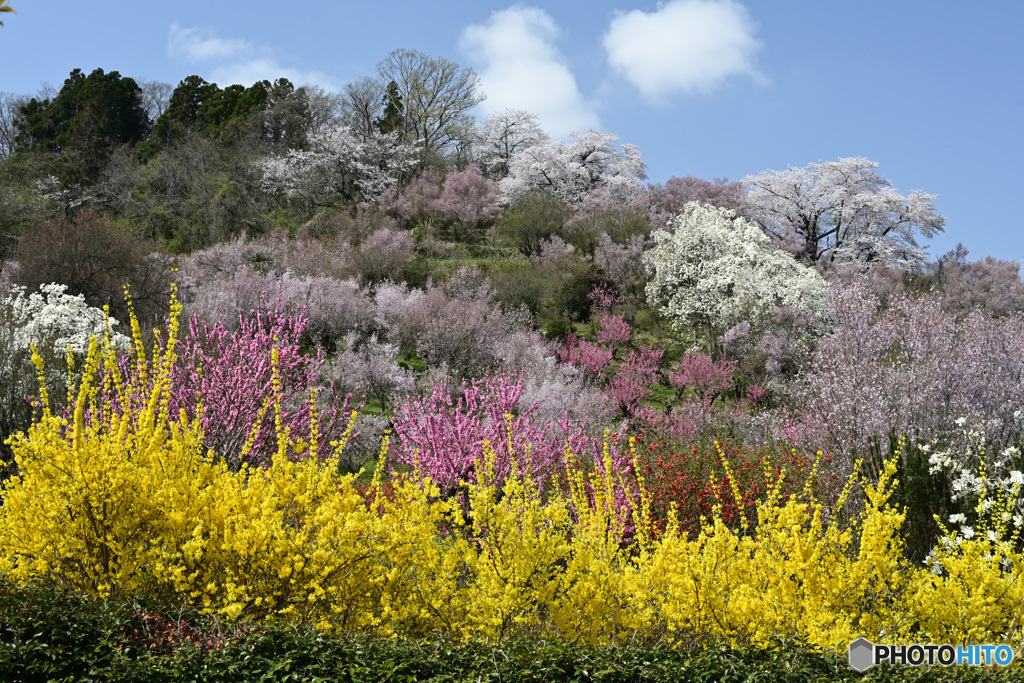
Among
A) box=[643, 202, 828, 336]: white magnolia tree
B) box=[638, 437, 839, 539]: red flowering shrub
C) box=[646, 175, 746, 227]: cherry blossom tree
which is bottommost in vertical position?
box=[638, 437, 839, 539]: red flowering shrub

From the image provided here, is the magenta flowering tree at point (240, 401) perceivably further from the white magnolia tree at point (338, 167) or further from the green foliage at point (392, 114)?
the green foliage at point (392, 114)

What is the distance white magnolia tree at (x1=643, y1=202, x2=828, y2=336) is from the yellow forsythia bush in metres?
12.7

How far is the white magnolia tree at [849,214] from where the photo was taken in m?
25.8

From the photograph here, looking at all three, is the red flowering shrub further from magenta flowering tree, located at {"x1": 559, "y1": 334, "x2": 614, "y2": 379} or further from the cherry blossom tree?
the cherry blossom tree

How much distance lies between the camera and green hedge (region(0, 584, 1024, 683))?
3.37 meters

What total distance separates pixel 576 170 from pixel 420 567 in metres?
29.2

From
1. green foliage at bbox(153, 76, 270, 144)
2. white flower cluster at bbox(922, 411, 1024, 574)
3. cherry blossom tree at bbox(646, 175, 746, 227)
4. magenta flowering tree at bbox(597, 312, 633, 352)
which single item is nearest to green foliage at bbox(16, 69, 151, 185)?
green foliage at bbox(153, 76, 270, 144)

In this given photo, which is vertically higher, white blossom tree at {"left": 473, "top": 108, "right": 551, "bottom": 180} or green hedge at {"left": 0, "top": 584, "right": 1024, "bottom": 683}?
white blossom tree at {"left": 473, "top": 108, "right": 551, "bottom": 180}

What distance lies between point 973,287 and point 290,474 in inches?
1022

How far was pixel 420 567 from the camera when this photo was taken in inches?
166

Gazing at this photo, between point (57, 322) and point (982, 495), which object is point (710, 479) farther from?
point (57, 322)

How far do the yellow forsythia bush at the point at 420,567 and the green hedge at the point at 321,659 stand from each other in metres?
0.29

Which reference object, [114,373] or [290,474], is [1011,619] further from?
[114,373]

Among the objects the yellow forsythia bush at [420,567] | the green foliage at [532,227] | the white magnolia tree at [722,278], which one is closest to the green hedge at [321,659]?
the yellow forsythia bush at [420,567]
